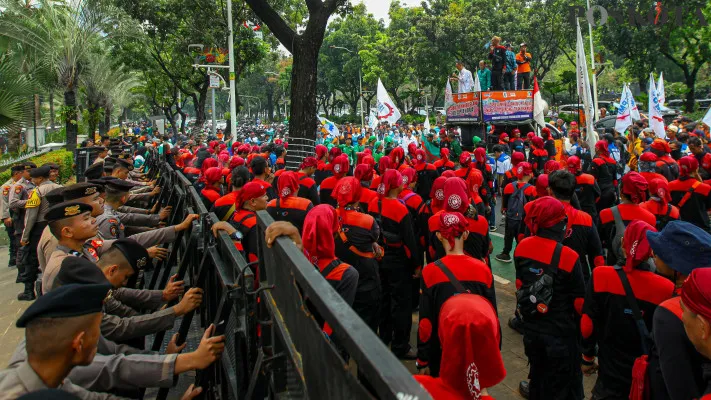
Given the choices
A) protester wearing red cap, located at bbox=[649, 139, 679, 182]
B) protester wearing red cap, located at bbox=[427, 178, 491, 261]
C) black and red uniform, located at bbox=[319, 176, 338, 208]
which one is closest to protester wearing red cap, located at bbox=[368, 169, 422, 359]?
protester wearing red cap, located at bbox=[427, 178, 491, 261]

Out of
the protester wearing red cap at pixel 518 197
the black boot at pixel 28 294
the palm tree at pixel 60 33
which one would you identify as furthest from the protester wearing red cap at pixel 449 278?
the palm tree at pixel 60 33

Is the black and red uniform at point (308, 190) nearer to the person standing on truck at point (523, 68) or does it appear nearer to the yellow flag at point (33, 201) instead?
the yellow flag at point (33, 201)

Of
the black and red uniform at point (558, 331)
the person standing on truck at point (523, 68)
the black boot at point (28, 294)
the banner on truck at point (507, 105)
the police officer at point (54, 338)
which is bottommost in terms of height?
the black boot at point (28, 294)

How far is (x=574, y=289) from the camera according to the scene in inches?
144

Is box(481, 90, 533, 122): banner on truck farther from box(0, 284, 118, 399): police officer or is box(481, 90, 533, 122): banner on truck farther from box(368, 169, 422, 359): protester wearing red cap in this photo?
box(0, 284, 118, 399): police officer

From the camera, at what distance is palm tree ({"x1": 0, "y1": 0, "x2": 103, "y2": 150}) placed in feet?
45.6

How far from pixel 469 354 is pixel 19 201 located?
789 cm

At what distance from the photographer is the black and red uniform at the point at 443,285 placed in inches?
→ 125

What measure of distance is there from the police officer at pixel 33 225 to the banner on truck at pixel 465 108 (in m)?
12.4

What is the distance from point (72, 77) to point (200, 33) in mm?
5642


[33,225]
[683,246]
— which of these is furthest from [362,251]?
[33,225]

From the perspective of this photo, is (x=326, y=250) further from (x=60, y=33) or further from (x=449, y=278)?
(x=60, y=33)

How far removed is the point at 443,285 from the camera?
10.6 feet

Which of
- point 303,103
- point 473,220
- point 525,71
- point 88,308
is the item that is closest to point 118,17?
point 303,103
